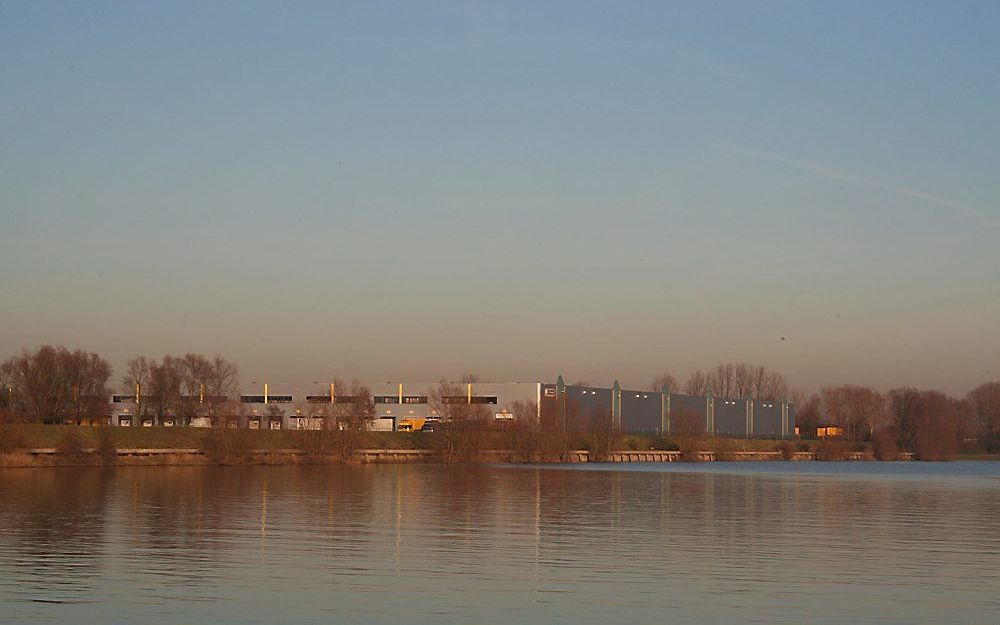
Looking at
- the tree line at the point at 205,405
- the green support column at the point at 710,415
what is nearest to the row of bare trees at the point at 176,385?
the tree line at the point at 205,405

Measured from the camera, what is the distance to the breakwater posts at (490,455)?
9181cm

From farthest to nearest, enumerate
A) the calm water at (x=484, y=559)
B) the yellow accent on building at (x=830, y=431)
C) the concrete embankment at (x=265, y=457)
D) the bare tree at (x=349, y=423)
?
1. the yellow accent on building at (x=830, y=431)
2. the bare tree at (x=349, y=423)
3. the concrete embankment at (x=265, y=457)
4. the calm water at (x=484, y=559)

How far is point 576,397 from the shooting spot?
14075 centimetres

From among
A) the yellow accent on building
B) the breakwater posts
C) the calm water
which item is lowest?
the breakwater posts

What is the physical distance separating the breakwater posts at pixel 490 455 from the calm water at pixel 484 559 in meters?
38.0

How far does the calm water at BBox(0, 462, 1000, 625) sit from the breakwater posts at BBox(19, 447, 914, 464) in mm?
38028

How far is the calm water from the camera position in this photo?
20.6 metres

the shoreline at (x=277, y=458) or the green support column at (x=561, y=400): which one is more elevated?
the green support column at (x=561, y=400)

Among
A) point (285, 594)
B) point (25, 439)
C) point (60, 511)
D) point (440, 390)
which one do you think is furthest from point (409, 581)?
point (440, 390)

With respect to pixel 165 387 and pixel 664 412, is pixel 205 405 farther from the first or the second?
pixel 664 412

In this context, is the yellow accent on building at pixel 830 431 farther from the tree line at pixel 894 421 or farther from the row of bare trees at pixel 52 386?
the row of bare trees at pixel 52 386

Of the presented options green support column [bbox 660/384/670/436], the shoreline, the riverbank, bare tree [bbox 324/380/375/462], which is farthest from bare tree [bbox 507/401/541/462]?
green support column [bbox 660/384/670/436]

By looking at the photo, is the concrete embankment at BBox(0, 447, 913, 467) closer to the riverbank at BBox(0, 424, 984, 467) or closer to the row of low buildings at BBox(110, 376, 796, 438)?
the riverbank at BBox(0, 424, 984, 467)

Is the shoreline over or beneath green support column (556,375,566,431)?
beneath
